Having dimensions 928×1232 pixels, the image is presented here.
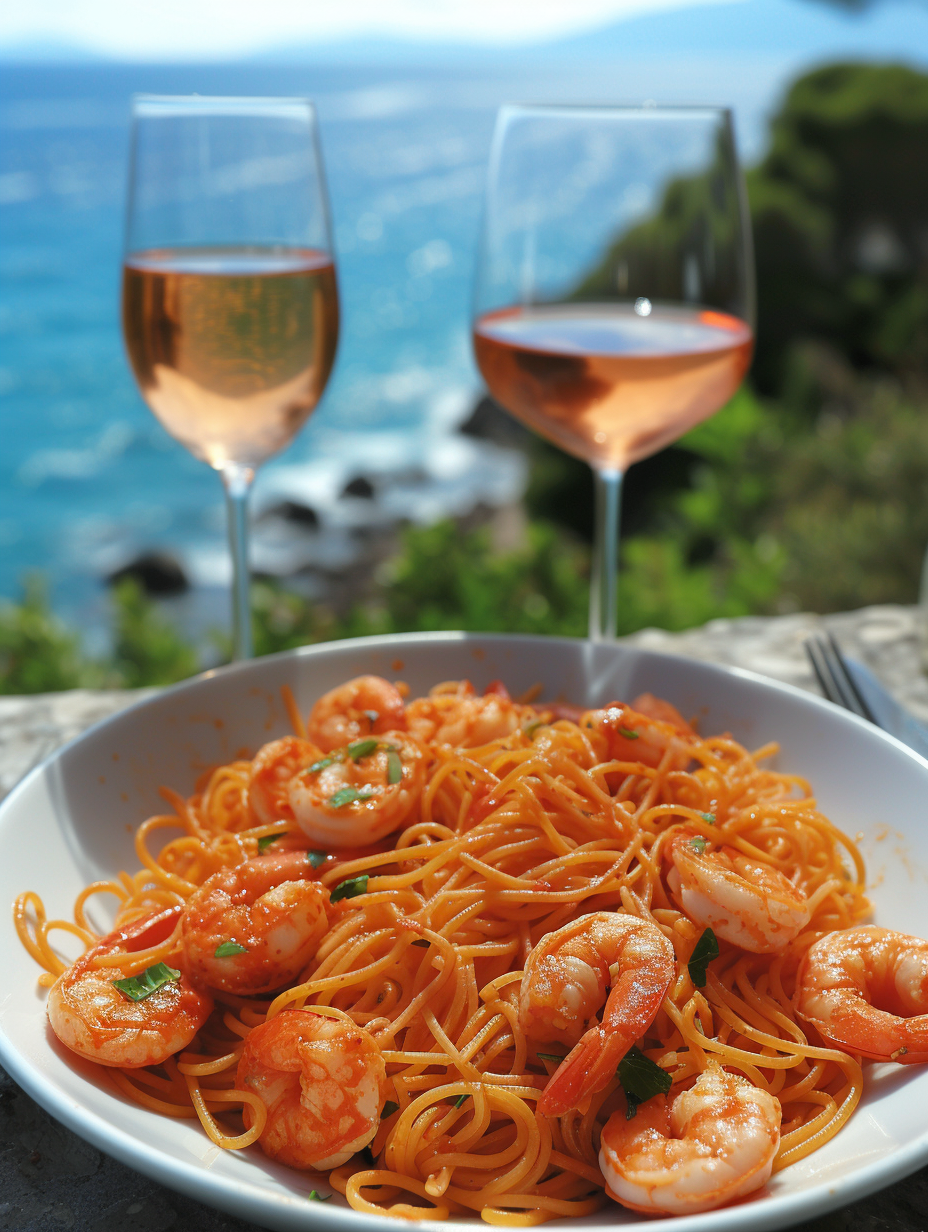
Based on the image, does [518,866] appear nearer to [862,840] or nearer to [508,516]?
[862,840]

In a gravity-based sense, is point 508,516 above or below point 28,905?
below

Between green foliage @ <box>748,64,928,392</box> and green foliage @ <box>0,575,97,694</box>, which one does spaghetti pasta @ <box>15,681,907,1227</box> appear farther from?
green foliage @ <box>748,64,928,392</box>

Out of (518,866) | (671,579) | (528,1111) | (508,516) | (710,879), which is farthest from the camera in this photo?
(508,516)

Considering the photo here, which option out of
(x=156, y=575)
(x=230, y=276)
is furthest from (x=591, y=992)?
(x=156, y=575)

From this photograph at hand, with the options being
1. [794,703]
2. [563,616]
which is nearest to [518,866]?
[794,703]

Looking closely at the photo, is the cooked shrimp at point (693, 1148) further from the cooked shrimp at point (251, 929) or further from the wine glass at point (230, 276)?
the wine glass at point (230, 276)

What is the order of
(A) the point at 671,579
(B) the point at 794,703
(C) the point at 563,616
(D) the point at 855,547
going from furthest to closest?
(D) the point at 855,547
(A) the point at 671,579
(C) the point at 563,616
(B) the point at 794,703

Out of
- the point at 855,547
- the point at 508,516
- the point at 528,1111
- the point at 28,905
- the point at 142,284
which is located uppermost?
the point at 142,284
